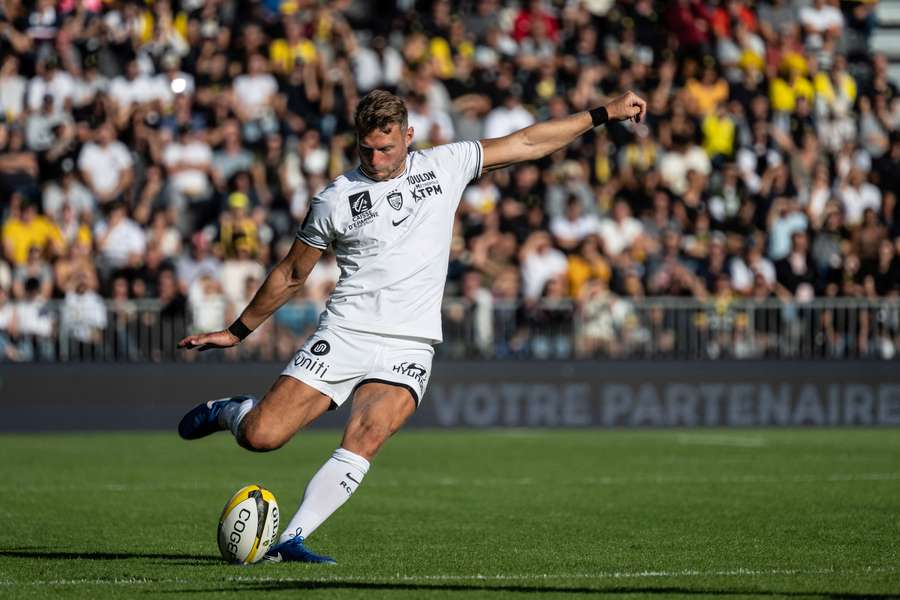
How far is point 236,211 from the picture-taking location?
816 inches

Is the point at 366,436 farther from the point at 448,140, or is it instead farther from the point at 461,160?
the point at 448,140

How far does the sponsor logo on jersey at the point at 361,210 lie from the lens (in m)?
8.34

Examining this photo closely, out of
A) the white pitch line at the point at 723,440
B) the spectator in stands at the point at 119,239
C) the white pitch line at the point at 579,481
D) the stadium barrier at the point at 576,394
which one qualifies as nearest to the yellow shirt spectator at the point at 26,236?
the spectator in stands at the point at 119,239

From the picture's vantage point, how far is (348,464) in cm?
823

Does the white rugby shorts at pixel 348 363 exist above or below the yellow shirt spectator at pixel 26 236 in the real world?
below

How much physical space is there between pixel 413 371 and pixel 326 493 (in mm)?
788

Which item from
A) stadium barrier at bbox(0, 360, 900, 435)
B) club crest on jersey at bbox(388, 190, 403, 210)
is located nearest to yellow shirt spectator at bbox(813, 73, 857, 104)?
stadium barrier at bbox(0, 360, 900, 435)

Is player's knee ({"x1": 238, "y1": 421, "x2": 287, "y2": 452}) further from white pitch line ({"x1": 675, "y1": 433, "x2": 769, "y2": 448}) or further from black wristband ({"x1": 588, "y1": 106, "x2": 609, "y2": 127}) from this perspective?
white pitch line ({"x1": 675, "y1": 433, "x2": 769, "y2": 448})

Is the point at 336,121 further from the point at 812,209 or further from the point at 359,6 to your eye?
the point at 812,209

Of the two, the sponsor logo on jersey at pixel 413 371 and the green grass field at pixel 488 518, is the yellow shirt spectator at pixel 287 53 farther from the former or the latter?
the sponsor logo on jersey at pixel 413 371

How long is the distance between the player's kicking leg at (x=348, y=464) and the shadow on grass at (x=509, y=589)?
0.67 meters

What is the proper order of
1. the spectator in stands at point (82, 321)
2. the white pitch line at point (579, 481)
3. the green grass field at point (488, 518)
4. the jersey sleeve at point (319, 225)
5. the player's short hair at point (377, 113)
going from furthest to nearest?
the spectator in stands at point (82, 321) < the white pitch line at point (579, 481) < the jersey sleeve at point (319, 225) < the player's short hair at point (377, 113) < the green grass field at point (488, 518)

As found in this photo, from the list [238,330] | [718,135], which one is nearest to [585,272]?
[718,135]

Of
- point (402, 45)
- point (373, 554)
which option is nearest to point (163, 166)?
point (402, 45)
